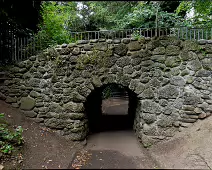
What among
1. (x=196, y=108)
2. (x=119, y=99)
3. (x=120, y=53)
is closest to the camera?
(x=196, y=108)

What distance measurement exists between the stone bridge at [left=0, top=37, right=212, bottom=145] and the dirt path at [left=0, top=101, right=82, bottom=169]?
213mm

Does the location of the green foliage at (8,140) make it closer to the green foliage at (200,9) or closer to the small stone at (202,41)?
the small stone at (202,41)

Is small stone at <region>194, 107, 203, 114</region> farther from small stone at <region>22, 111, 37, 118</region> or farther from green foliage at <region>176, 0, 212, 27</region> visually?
small stone at <region>22, 111, 37, 118</region>

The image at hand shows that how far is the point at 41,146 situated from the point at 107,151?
1.61 m

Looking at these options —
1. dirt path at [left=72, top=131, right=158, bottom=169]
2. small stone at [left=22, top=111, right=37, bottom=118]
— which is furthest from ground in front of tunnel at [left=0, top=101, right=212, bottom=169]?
small stone at [left=22, top=111, right=37, bottom=118]

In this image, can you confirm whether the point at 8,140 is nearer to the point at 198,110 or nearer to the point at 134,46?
the point at 134,46

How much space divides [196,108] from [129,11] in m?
6.47

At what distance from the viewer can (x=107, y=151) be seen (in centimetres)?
459

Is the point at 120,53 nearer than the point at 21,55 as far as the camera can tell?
Yes

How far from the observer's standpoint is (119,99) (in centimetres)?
A: 1451

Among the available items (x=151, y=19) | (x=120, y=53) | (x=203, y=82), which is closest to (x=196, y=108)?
(x=203, y=82)

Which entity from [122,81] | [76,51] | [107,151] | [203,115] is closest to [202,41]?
[203,115]

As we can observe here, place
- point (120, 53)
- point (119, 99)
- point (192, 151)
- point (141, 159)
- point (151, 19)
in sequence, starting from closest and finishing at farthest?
point (192, 151), point (141, 159), point (120, 53), point (151, 19), point (119, 99)

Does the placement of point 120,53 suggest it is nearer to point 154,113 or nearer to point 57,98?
point 154,113
